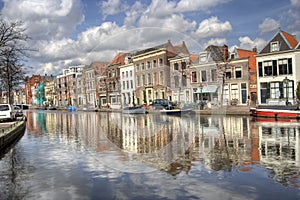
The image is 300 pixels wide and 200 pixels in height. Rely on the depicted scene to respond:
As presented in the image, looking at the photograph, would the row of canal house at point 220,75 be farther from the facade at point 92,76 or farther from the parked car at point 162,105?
the parked car at point 162,105

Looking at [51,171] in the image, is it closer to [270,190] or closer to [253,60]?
[270,190]

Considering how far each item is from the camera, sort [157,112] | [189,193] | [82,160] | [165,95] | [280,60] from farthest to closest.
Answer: [165,95] < [157,112] < [280,60] < [82,160] < [189,193]

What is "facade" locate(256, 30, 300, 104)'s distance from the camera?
40.1 meters

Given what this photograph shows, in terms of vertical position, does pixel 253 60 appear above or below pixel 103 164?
above

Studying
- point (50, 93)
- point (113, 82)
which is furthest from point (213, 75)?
point (50, 93)

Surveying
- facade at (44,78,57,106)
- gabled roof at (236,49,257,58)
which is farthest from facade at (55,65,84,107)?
gabled roof at (236,49,257,58)

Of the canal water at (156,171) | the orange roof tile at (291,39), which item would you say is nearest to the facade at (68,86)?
the orange roof tile at (291,39)

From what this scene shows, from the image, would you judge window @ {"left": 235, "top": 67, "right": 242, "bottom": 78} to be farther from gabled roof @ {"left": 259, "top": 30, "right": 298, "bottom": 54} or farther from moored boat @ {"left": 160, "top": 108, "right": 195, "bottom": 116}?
moored boat @ {"left": 160, "top": 108, "right": 195, "bottom": 116}

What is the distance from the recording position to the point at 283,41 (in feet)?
137

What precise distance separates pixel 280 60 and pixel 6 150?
37.0 m

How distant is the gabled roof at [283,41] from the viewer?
135 feet

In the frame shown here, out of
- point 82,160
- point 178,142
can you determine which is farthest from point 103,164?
point 178,142

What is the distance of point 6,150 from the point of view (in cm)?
1504

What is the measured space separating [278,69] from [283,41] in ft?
12.6
